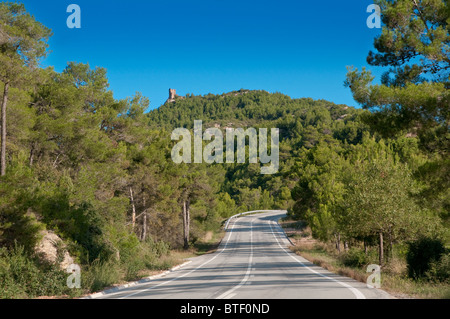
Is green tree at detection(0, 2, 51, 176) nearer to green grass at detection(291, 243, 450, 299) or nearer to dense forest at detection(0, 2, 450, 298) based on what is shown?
dense forest at detection(0, 2, 450, 298)

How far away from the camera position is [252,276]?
16234 mm

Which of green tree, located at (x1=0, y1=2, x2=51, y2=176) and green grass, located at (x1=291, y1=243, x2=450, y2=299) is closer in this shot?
green grass, located at (x1=291, y1=243, x2=450, y2=299)

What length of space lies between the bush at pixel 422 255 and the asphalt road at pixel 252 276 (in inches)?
230

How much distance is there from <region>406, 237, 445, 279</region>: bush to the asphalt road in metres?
5.84

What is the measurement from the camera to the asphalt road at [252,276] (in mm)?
9820

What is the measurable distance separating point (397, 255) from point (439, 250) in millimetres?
4622

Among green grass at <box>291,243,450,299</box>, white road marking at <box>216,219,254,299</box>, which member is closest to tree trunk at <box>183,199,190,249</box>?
white road marking at <box>216,219,254,299</box>

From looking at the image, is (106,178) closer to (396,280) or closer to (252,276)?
(252,276)

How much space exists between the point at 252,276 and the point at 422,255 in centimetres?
1168

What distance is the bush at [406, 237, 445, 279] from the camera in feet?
66.6

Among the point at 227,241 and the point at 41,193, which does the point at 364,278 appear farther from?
the point at 227,241

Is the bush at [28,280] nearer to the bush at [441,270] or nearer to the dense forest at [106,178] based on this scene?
the dense forest at [106,178]

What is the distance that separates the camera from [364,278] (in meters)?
13.2
